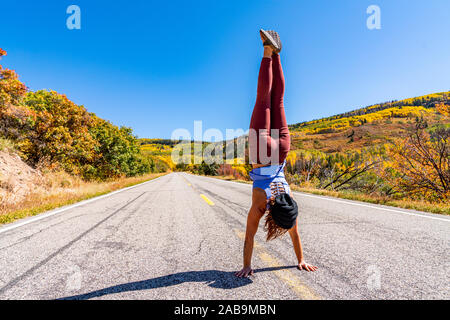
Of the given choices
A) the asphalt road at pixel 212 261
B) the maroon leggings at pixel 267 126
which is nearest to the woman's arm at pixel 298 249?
the asphalt road at pixel 212 261

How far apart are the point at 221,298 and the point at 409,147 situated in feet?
33.7

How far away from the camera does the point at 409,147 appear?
8.22 m

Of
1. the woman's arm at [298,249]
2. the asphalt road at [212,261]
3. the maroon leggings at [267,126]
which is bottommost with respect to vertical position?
the asphalt road at [212,261]

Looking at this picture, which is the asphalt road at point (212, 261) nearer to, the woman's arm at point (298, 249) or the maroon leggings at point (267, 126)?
the woman's arm at point (298, 249)

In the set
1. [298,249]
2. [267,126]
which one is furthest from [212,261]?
[267,126]

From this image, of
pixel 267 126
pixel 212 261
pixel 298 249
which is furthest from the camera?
pixel 212 261

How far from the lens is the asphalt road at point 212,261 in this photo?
63.2 inches

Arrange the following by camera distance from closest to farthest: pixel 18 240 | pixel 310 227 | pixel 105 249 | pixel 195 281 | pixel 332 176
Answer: pixel 195 281 < pixel 105 249 < pixel 18 240 < pixel 310 227 < pixel 332 176

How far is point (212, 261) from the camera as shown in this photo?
2.23m

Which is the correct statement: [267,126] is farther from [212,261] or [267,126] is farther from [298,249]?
[212,261]

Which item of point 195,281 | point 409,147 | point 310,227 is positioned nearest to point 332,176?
point 409,147

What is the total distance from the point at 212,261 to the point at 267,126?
5.21 ft

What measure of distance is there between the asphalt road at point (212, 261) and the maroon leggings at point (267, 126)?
1128mm

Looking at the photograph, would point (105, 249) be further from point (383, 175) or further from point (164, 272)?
point (383, 175)
